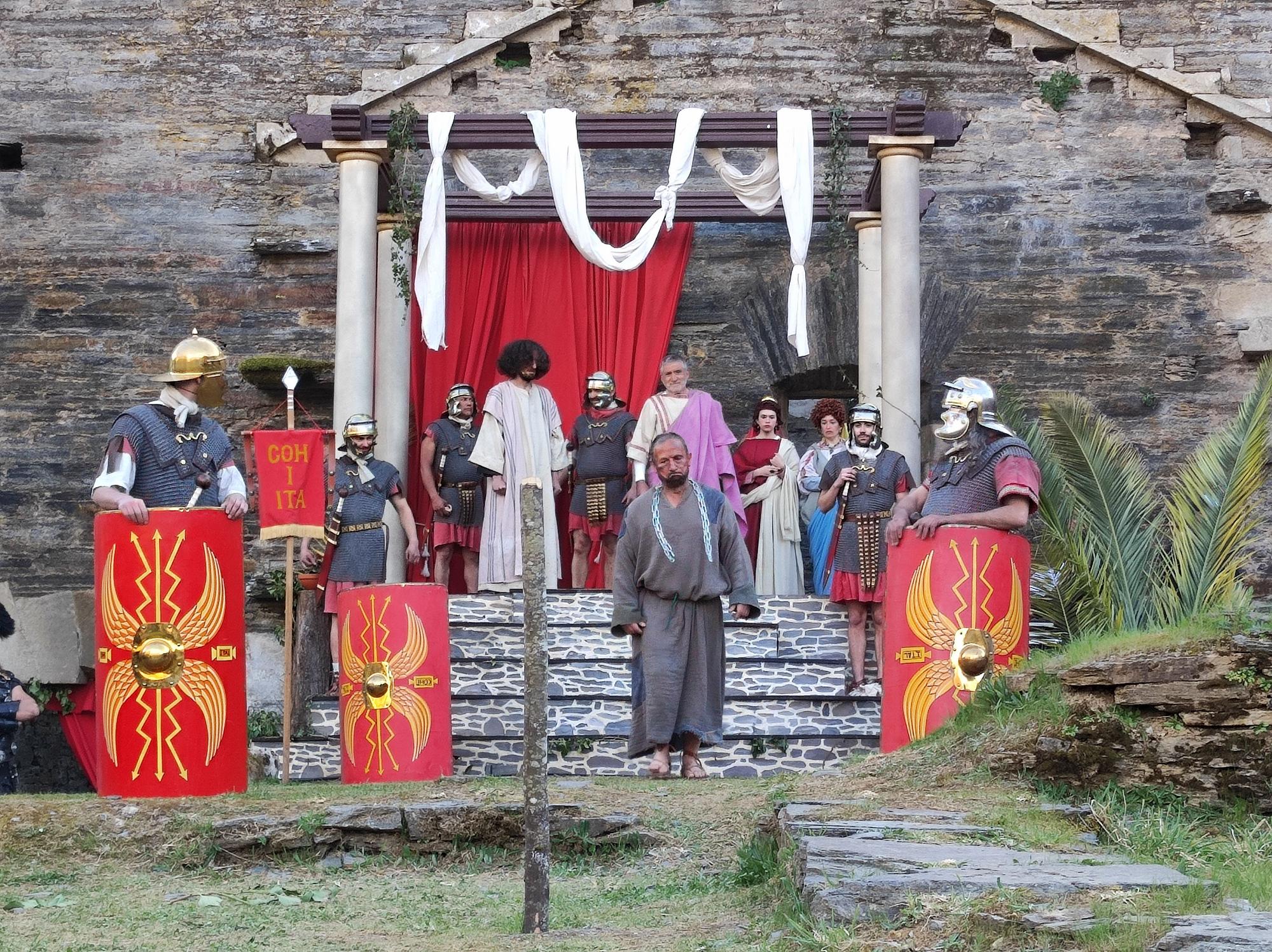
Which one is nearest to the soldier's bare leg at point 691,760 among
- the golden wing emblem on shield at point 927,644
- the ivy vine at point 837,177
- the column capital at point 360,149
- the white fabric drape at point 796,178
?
the golden wing emblem on shield at point 927,644

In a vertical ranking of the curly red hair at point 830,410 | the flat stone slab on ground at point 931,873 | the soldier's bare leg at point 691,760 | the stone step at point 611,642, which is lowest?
the soldier's bare leg at point 691,760

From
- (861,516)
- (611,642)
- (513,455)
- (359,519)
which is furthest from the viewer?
(513,455)

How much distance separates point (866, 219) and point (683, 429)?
2246 mm

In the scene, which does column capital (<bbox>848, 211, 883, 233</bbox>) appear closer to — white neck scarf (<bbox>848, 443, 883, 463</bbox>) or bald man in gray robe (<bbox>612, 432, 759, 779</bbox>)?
white neck scarf (<bbox>848, 443, 883, 463</bbox>)

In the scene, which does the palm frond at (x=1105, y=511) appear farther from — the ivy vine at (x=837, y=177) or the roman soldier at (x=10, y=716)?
the roman soldier at (x=10, y=716)

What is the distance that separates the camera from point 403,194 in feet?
36.7

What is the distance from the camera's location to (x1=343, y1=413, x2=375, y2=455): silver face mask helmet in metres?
10.3

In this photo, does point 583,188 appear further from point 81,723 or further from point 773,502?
point 81,723

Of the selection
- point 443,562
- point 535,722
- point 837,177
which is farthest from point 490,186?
point 535,722

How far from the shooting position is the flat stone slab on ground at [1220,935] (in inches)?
129

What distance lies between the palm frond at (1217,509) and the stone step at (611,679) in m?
2.45

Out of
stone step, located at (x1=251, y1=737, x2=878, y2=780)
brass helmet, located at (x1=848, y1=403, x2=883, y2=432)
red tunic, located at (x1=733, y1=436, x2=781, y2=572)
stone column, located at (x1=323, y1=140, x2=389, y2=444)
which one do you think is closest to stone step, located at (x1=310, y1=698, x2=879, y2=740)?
stone step, located at (x1=251, y1=737, x2=878, y2=780)

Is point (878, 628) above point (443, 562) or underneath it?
underneath

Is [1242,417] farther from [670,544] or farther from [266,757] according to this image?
[266,757]
